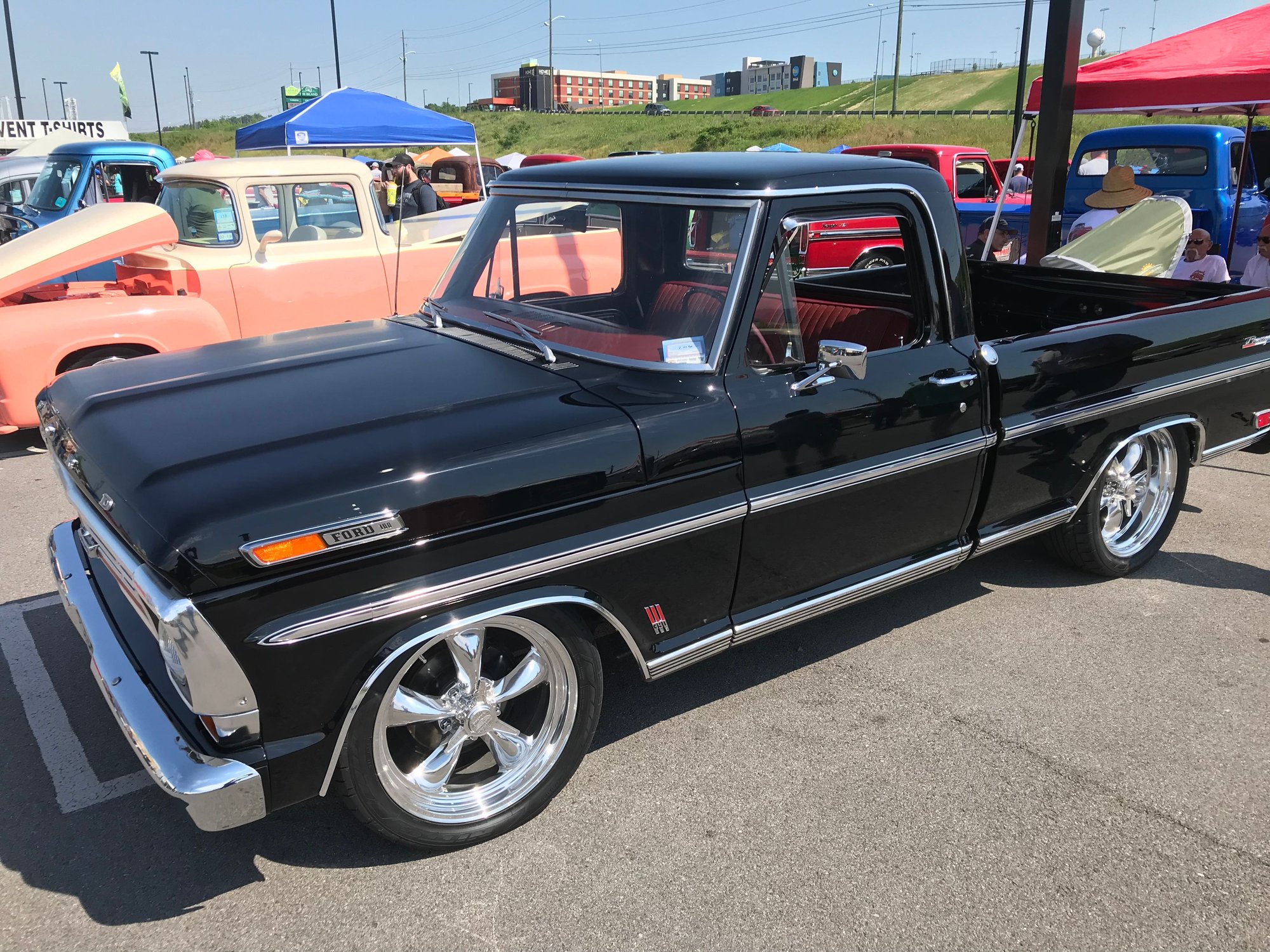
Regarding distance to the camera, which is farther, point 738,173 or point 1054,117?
point 1054,117

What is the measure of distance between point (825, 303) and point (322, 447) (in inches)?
102

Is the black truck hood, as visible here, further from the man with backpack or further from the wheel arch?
the man with backpack

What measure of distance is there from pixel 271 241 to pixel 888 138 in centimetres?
3707

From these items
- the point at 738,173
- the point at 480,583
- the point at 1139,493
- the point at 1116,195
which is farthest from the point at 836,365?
the point at 1116,195

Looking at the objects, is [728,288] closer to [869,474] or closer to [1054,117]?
[869,474]

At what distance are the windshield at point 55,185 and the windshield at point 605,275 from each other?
28.6 ft

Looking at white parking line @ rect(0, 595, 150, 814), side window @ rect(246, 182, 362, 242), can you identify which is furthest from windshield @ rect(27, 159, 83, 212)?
white parking line @ rect(0, 595, 150, 814)

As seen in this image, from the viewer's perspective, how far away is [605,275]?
11.1ft

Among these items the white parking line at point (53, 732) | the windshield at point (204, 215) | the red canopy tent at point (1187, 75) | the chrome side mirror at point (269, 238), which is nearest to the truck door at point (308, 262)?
the chrome side mirror at point (269, 238)

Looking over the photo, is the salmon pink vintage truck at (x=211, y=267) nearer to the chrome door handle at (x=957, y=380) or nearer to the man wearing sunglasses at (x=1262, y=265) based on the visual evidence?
the chrome door handle at (x=957, y=380)

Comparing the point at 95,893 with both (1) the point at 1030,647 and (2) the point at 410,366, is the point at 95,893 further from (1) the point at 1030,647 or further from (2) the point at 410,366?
(1) the point at 1030,647

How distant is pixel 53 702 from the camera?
10.8 ft

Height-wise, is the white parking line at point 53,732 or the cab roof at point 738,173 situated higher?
the cab roof at point 738,173

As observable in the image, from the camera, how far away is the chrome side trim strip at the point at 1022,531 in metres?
3.64
